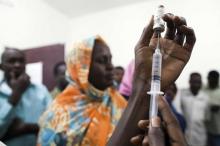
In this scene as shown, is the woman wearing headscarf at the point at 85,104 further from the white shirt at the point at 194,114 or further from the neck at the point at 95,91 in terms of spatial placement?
the white shirt at the point at 194,114

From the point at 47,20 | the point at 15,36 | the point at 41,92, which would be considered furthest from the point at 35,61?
the point at 41,92

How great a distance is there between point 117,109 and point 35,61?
5.91 feet

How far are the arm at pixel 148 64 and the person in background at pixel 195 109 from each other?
1.73 meters

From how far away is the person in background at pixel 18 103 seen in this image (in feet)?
6.34

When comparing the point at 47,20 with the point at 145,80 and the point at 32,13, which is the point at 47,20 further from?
the point at 145,80

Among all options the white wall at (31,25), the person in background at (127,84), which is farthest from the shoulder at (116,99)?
the white wall at (31,25)

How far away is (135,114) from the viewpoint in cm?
94

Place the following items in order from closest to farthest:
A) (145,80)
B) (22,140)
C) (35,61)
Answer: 1. (145,80)
2. (22,140)
3. (35,61)

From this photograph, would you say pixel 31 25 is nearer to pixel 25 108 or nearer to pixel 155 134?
pixel 25 108

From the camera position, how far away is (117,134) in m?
0.95

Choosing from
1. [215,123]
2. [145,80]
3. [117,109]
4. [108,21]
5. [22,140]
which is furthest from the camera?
[108,21]

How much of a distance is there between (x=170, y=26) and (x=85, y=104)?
3.24 feet

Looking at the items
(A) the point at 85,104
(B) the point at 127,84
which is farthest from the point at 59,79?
(A) the point at 85,104

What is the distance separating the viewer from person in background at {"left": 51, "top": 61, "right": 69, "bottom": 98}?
2800 millimetres
